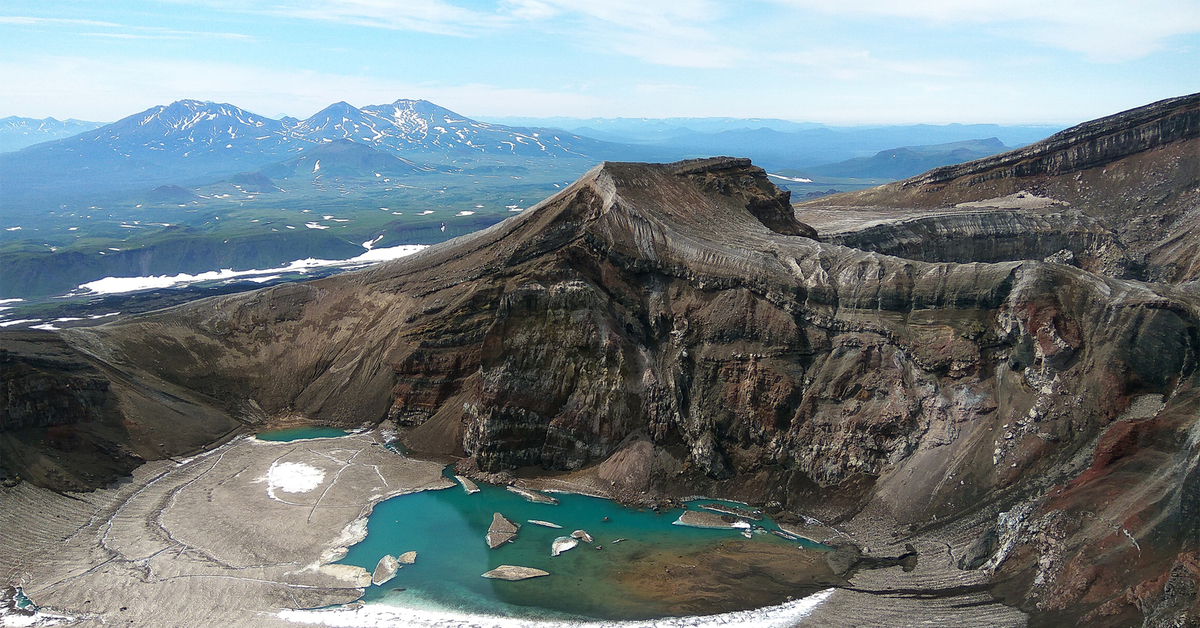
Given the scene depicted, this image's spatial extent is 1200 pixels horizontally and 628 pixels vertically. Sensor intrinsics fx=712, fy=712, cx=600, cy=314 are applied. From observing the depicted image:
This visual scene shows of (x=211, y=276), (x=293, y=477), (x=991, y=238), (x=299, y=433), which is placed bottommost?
(x=293, y=477)

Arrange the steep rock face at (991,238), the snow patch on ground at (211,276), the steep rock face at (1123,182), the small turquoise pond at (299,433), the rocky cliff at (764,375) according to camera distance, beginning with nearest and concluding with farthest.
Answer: the rocky cliff at (764,375) < the small turquoise pond at (299,433) < the steep rock face at (1123,182) < the steep rock face at (991,238) < the snow patch on ground at (211,276)

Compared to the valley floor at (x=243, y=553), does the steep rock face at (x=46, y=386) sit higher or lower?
higher

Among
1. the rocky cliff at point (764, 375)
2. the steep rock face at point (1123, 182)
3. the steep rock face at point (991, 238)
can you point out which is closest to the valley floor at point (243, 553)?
the rocky cliff at point (764, 375)

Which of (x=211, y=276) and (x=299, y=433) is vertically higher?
(x=211, y=276)

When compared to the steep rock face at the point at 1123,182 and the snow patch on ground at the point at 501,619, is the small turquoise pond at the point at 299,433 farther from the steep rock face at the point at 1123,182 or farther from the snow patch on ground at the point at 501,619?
the steep rock face at the point at 1123,182

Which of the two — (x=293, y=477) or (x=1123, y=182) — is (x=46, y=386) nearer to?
(x=293, y=477)

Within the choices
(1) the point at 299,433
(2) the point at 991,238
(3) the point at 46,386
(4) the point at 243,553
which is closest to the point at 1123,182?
(2) the point at 991,238

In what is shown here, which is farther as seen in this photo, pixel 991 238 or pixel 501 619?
pixel 991 238
